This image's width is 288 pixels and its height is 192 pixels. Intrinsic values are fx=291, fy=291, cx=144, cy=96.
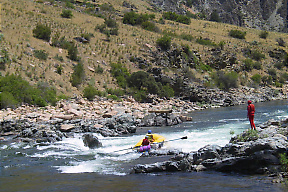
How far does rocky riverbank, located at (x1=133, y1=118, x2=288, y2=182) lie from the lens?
27.8 ft

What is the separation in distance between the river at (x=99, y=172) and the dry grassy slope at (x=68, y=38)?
1552 centimetres

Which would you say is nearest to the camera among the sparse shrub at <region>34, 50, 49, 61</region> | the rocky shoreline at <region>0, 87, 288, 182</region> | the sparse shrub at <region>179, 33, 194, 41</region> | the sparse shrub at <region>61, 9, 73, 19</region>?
the rocky shoreline at <region>0, 87, 288, 182</region>

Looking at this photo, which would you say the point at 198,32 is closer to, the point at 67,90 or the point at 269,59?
the point at 269,59

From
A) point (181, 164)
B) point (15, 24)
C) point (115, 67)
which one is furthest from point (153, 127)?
point (15, 24)

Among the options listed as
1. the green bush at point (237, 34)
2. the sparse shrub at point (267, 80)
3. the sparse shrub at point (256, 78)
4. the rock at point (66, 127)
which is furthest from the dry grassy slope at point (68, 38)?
the rock at point (66, 127)

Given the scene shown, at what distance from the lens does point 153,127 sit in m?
20.6

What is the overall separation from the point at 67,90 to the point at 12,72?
5.27m

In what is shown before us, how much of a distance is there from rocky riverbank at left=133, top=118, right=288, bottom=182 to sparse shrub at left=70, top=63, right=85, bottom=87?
22103 millimetres

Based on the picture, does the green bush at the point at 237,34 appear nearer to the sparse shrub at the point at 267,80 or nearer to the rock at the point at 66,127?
the sparse shrub at the point at 267,80

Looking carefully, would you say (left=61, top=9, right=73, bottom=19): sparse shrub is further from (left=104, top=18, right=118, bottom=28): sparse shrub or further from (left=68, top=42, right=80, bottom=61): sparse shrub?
(left=68, top=42, right=80, bottom=61): sparse shrub

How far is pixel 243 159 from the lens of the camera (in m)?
8.93

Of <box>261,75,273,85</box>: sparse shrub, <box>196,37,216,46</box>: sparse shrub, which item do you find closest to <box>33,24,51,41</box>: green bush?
<box>196,37,216,46</box>: sparse shrub

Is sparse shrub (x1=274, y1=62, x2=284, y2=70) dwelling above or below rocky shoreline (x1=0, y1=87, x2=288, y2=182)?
above

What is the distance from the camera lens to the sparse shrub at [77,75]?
30.7 metres
